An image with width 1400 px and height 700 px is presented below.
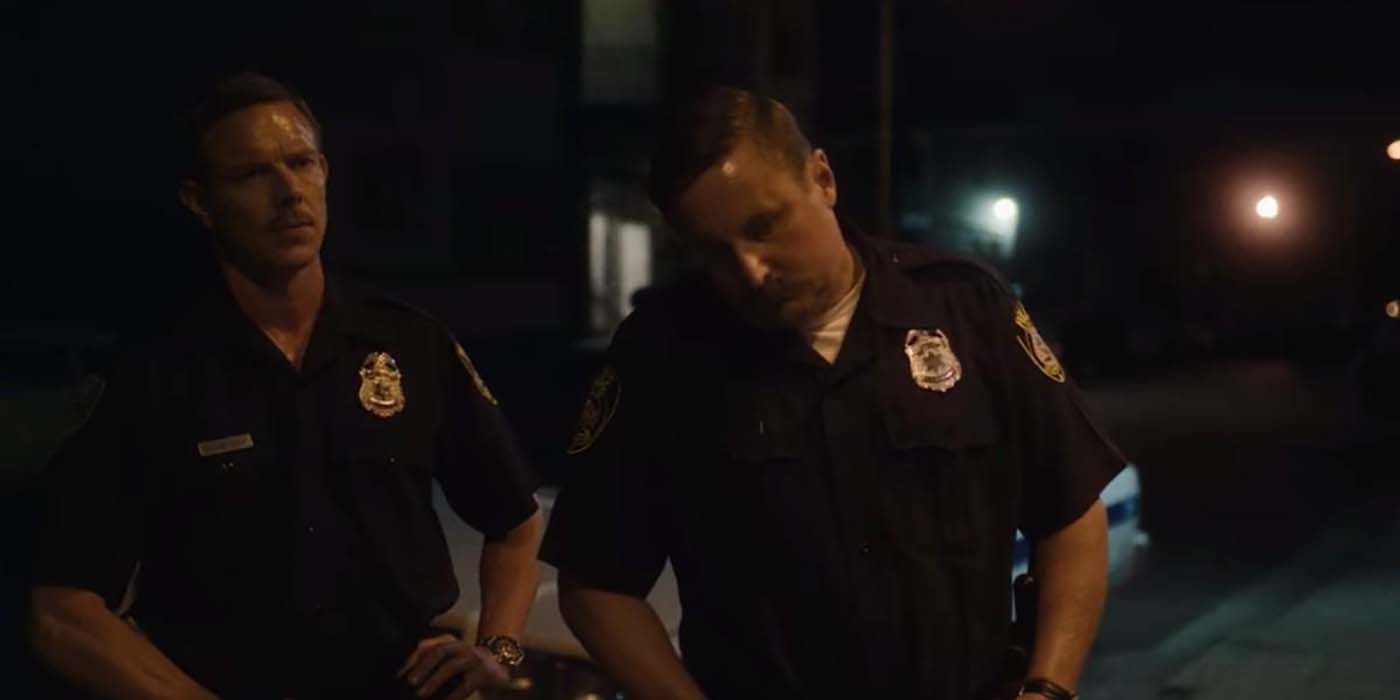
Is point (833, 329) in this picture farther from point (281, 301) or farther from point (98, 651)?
point (98, 651)

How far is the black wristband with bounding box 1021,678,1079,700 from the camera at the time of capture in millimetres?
2074

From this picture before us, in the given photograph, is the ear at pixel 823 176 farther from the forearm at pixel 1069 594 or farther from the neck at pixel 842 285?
the forearm at pixel 1069 594

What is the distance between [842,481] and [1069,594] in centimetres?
33

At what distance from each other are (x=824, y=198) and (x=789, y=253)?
11 centimetres

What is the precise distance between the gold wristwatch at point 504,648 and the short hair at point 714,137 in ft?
2.72

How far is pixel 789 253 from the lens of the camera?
1.99m

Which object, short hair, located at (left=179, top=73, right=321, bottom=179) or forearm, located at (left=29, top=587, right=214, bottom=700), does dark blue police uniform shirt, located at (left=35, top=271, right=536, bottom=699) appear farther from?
short hair, located at (left=179, top=73, right=321, bottom=179)

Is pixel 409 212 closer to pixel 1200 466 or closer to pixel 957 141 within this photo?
pixel 1200 466

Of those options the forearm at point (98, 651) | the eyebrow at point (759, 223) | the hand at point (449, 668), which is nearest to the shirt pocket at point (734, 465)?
the eyebrow at point (759, 223)

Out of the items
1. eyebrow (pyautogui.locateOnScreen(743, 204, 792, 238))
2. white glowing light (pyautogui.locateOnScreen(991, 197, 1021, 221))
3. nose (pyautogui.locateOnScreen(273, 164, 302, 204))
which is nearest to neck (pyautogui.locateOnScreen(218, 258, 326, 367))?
nose (pyautogui.locateOnScreen(273, 164, 302, 204))

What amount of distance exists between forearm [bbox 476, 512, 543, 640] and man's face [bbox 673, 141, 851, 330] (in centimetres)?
73

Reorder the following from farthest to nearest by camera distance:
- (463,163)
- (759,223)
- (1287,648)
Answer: (463,163) < (1287,648) < (759,223)

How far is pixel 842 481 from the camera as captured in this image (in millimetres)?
2049

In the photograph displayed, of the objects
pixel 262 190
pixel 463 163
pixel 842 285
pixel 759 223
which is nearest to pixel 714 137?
pixel 759 223
